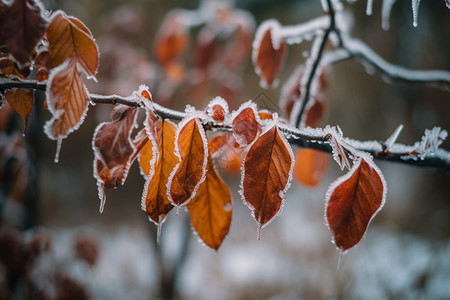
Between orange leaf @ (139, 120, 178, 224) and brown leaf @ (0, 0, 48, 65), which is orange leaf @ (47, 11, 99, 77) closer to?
brown leaf @ (0, 0, 48, 65)

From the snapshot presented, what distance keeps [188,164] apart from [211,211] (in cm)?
14

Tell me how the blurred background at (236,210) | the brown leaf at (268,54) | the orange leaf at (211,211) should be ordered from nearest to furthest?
the orange leaf at (211,211) → the brown leaf at (268,54) → the blurred background at (236,210)

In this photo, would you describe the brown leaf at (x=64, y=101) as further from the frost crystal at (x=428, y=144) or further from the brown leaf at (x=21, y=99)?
the frost crystal at (x=428, y=144)

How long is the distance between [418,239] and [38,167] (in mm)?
3134

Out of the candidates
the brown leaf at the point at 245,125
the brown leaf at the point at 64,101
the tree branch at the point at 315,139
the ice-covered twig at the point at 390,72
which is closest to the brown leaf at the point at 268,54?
the ice-covered twig at the point at 390,72

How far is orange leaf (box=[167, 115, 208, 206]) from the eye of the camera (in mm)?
418

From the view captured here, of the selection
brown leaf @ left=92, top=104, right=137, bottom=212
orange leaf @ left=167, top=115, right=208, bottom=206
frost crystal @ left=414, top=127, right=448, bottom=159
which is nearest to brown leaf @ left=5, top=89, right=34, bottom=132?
brown leaf @ left=92, top=104, right=137, bottom=212

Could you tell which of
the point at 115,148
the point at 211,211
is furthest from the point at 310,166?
the point at 115,148

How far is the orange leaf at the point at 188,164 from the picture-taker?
Result: 0.42m

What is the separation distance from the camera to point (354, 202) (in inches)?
16.8

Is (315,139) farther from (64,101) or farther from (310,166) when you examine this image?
(310,166)

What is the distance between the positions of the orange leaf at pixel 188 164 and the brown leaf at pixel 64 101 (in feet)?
0.47

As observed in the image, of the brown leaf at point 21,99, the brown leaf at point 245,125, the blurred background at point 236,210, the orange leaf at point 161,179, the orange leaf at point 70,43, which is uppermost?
the orange leaf at point 70,43

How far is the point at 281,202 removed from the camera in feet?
1.41
